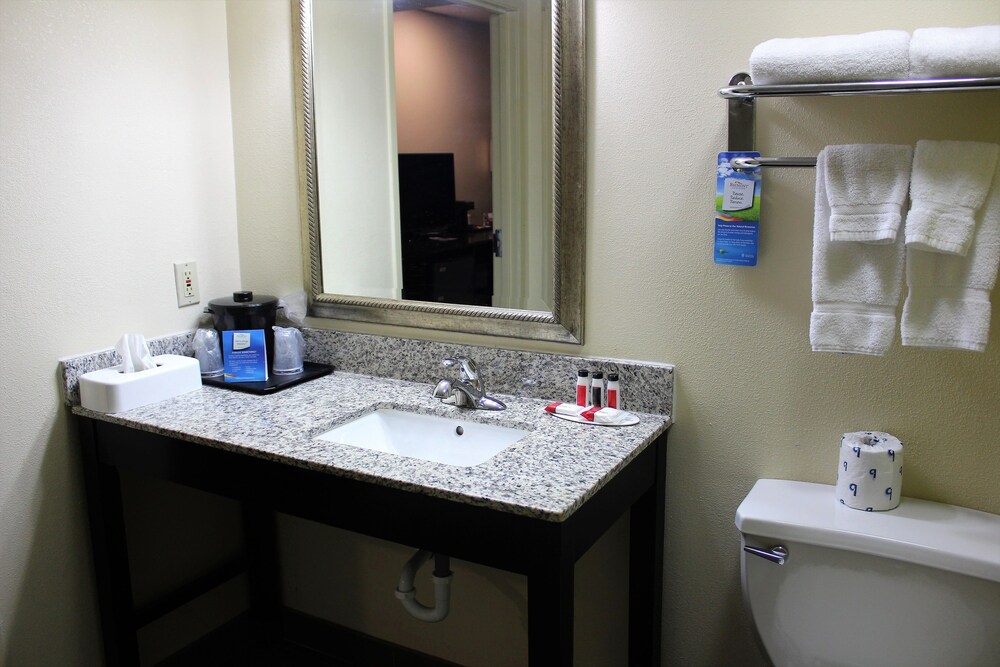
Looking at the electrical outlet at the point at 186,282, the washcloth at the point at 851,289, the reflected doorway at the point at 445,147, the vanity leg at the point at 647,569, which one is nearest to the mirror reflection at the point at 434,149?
the reflected doorway at the point at 445,147

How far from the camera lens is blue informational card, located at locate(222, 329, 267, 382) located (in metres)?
1.90

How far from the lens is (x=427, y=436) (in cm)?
176

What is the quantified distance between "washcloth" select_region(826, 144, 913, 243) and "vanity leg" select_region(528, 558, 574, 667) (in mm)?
674

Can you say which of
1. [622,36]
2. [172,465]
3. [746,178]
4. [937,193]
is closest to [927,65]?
[937,193]

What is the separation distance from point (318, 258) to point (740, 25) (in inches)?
42.3

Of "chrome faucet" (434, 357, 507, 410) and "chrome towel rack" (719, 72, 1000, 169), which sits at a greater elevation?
"chrome towel rack" (719, 72, 1000, 169)

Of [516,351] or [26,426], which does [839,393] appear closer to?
[516,351]

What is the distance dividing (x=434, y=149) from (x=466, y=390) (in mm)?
524

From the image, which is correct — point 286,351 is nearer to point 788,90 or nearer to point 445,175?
point 445,175

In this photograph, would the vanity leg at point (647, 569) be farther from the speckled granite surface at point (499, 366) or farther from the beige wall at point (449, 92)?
the beige wall at point (449, 92)

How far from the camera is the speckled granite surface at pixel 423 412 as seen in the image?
1346 mm

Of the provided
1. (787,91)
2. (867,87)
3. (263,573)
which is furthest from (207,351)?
(867,87)

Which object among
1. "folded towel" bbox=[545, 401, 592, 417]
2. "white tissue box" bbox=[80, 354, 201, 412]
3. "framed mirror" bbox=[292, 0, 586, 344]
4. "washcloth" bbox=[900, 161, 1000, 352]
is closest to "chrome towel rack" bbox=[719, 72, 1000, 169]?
"washcloth" bbox=[900, 161, 1000, 352]

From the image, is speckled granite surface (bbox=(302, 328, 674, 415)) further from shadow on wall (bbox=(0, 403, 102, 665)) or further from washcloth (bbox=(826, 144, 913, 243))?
shadow on wall (bbox=(0, 403, 102, 665))
